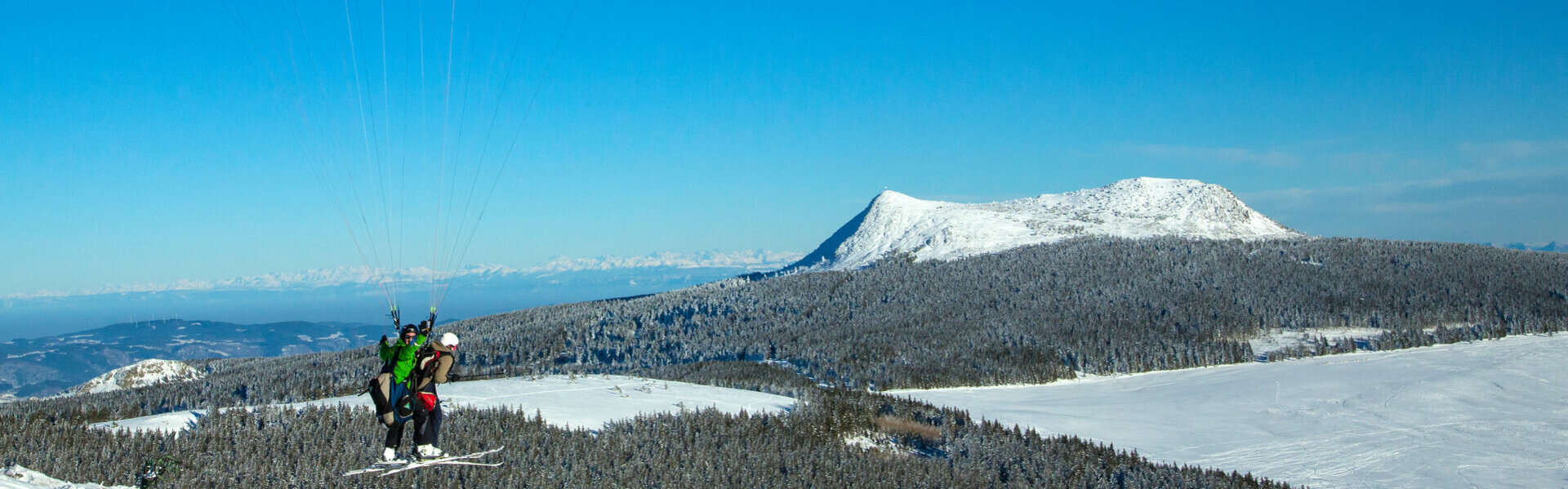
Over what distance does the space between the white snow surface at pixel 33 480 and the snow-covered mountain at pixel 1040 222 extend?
76.5m

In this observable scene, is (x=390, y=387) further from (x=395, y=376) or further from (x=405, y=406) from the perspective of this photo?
(x=405, y=406)

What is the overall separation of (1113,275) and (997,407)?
36.1m

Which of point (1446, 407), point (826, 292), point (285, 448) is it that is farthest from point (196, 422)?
point (826, 292)

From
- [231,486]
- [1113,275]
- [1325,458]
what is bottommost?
[1325,458]

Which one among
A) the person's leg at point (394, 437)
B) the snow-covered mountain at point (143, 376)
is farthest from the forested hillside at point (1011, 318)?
the person's leg at point (394, 437)

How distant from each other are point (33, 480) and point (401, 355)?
6290 millimetres

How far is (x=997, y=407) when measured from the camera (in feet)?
123

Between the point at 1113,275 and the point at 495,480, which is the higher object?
the point at 1113,275

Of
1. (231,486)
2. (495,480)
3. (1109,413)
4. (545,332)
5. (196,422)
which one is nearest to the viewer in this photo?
(231,486)

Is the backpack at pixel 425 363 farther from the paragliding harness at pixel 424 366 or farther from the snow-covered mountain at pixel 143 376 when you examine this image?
the snow-covered mountain at pixel 143 376

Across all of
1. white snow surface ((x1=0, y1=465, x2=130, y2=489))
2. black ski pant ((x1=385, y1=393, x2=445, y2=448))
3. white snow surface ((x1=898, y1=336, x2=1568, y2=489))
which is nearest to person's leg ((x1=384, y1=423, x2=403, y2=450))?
black ski pant ((x1=385, y1=393, x2=445, y2=448))

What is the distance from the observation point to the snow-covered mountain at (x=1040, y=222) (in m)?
96.1

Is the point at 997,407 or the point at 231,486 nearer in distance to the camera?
the point at 231,486

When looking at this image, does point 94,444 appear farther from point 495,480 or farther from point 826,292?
point 826,292
